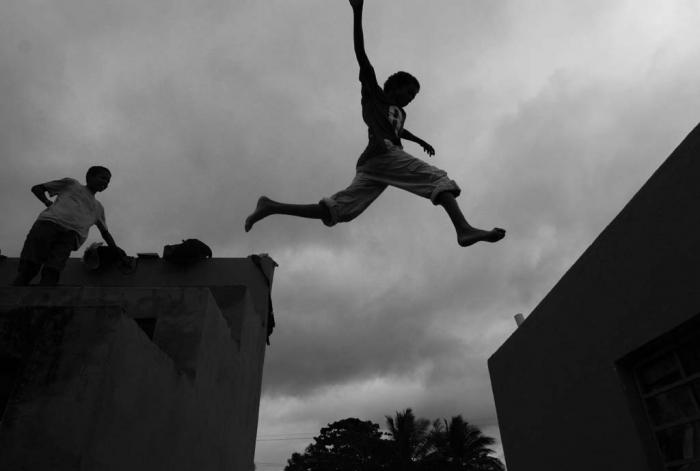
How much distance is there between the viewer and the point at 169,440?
134 inches

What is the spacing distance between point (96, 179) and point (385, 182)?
284 centimetres

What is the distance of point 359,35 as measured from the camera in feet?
10.1

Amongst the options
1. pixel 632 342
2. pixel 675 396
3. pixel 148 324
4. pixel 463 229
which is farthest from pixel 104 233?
pixel 675 396

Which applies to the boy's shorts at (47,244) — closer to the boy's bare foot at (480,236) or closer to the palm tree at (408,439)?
the boy's bare foot at (480,236)

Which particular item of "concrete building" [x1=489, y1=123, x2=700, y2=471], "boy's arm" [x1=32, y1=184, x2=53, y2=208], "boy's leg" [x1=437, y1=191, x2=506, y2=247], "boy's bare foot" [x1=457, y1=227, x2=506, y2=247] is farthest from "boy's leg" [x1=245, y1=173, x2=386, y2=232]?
"concrete building" [x1=489, y1=123, x2=700, y2=471]

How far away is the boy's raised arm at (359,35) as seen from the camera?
2.96 m

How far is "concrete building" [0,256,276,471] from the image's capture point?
230 cm

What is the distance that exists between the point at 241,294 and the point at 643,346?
4137 millimetres

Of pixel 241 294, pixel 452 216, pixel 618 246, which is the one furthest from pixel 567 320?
pixel 241 294

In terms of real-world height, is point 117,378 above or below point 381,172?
below

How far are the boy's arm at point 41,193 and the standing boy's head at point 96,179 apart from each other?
14.1 inches

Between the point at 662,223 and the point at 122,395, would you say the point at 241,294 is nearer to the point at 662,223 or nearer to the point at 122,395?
the point at 122,395

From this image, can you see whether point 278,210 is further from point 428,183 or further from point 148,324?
point 148,324

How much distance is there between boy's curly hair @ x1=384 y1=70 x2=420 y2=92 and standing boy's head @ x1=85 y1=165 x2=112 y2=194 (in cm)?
285
